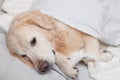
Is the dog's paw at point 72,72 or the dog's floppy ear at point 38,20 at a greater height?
the dog's floppy ear at point 38,20

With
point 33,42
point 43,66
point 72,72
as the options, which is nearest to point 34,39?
point 33,42

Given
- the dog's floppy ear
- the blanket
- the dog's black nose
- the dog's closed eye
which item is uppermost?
the dog's floppy ear

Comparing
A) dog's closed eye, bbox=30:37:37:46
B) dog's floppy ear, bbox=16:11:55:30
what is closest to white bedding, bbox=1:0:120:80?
dog's floppy ear, bbox=16:11:55:30

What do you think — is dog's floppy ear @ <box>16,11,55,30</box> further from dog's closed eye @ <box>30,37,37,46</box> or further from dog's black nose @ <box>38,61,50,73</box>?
dog's black nose @ <box>38,61,50,73</box>

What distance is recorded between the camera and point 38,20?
1453 millimetres

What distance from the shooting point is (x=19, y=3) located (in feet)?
5.77

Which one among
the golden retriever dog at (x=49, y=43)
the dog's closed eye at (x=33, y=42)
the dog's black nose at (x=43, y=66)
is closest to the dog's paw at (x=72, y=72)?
the golden retriever dog at (x=49, y=43)

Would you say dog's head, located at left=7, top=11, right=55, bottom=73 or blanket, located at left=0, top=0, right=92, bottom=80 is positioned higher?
dog's head, located at left=7, top=11, right=55, bottom=73

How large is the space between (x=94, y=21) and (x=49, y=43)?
0.27 meters

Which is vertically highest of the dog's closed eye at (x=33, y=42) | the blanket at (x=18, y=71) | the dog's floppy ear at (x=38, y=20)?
the dog's floppy ear at (x=38, y=20)

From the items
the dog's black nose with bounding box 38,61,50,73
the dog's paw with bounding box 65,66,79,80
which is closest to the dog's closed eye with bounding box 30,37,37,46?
the dog's black nose with bounding box 38,61,50,73

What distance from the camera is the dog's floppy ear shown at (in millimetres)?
1449

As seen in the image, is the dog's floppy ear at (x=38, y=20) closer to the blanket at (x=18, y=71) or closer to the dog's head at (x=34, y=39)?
the dog's head at (x=34, y=39)

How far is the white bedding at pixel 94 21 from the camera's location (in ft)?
4.60
